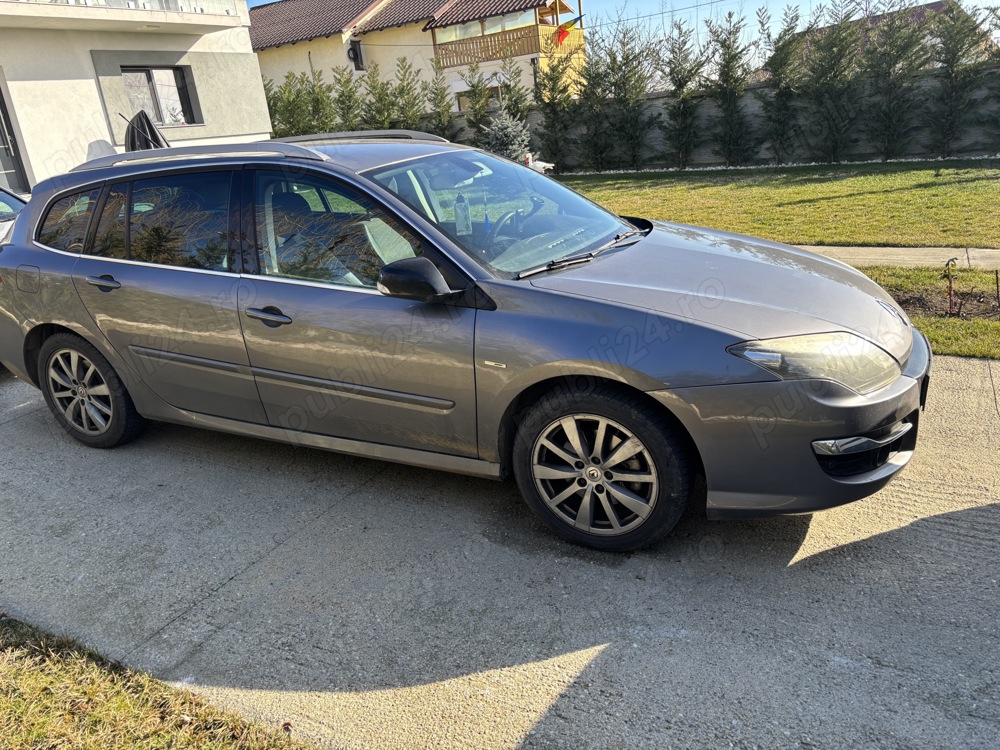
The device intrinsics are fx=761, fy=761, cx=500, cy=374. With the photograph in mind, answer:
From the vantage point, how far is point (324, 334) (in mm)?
3533

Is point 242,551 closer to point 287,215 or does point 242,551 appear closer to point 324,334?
point 324,334

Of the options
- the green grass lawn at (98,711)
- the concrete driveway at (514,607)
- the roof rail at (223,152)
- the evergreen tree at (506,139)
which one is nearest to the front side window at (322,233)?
the roof rail at (223,152)

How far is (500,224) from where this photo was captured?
372 centimetres

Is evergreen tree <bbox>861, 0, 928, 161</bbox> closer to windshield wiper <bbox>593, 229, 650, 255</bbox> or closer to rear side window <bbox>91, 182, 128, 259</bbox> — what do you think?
windshield wiper <bbox>593, 229, 650, 255</bbox>

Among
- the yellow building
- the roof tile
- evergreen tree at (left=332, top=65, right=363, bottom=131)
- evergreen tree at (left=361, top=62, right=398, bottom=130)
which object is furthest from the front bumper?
the roof tile

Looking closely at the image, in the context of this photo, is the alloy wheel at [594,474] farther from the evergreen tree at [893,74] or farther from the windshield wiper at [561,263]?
the evergreen tree at [893,74]

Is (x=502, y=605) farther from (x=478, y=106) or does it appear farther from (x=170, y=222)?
(x=478, y=106)

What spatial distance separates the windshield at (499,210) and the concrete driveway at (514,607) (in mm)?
1230

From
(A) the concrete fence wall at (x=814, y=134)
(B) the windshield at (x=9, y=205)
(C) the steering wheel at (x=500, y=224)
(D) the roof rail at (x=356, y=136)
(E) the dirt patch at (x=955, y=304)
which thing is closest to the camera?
(C) the steering wheel at (x=500, y=224)

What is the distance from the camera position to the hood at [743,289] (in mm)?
3018

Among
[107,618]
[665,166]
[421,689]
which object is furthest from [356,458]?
[665,166]

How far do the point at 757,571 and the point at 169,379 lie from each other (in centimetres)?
314

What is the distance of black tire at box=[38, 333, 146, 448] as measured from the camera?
4.44 m

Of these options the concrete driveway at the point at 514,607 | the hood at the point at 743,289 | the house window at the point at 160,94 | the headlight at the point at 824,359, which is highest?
the house window at the point at 160,94
